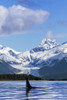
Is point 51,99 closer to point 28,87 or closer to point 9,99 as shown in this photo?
point 9,99

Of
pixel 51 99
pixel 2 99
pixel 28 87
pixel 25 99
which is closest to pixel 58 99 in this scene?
pixel 51 99

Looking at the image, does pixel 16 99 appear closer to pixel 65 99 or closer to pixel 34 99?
pixel 34 99

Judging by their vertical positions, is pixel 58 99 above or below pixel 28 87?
below

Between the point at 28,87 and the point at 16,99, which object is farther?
the point at 28,87

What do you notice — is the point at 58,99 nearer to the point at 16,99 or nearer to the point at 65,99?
the point at 65,99

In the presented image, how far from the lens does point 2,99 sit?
84.9 metres

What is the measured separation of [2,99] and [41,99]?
967cm

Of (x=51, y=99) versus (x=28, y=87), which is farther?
(x=28, y=87)

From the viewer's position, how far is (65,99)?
280 ft

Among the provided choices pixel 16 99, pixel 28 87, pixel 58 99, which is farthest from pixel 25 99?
pixel 28 87

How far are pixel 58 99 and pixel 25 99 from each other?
8296 mm

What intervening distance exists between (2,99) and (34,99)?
7.90 m

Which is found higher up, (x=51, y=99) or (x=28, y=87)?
(x=28, y=87)

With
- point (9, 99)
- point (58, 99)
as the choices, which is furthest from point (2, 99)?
point (58, 99)
